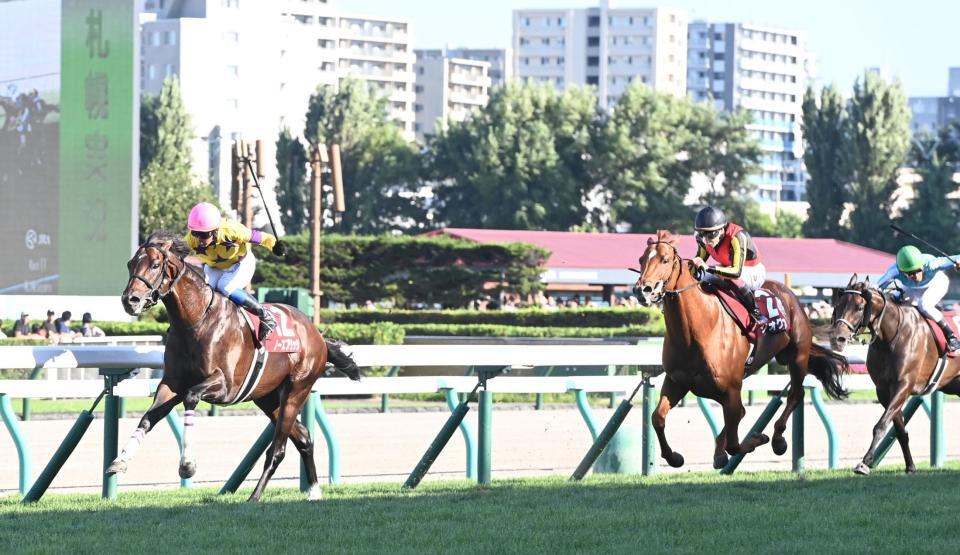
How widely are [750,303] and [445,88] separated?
134257mm

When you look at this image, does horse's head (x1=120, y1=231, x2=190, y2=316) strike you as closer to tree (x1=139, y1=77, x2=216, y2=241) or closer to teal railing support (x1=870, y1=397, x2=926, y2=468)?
teal railing support (x1=870, y1=397, x2=926, y2=468)

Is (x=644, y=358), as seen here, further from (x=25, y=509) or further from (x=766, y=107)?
(x=766, y=107)

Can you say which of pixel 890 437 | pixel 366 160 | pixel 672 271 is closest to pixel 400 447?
pixel 890 437

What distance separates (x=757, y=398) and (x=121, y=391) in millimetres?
13370

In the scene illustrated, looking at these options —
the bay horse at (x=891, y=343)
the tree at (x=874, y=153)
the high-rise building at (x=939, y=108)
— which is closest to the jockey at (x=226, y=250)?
the bay horse at (x=891, y=343)

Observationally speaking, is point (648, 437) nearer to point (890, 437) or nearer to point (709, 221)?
point (709, 221)

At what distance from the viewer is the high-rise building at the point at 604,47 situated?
486 ft

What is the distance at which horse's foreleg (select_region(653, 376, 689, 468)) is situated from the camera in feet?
31.2

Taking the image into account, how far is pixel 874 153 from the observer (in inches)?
2344

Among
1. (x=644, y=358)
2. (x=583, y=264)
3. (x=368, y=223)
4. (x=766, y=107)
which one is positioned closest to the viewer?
(x=644, y=358)

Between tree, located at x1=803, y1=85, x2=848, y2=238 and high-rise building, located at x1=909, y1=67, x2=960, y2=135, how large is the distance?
88464 millimetres

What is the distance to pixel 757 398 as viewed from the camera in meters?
21.1

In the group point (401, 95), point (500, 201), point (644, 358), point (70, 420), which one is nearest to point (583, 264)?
point (500, 201)

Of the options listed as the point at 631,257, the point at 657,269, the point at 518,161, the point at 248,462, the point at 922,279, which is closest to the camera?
the point at 657,269
